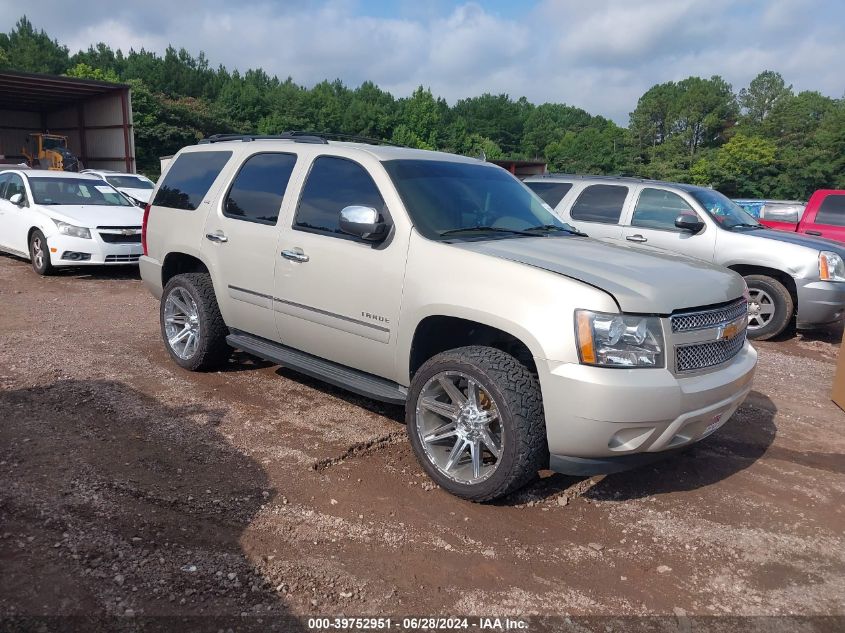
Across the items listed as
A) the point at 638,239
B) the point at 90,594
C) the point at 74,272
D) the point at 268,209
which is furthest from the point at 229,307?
the point at 74,272

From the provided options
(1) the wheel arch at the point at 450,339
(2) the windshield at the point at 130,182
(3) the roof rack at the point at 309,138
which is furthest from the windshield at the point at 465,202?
(2) the windshield at the point at 130,182

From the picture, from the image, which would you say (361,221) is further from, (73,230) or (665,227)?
(73,230)

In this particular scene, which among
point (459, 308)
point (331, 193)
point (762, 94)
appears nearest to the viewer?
point (459, 308)

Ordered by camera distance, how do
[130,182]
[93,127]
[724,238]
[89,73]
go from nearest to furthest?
[724,238] → [130,182] → [93,127] → [89,73]

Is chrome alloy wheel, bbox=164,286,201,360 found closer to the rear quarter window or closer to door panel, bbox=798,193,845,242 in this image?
door panel, bbox=798,193,845,242

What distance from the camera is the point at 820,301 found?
299 inches

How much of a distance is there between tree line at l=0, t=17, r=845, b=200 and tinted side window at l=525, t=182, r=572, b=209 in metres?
51.2

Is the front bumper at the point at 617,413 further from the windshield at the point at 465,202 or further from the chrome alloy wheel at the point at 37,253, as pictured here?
the chrome alloy wheel at the point at 37,253

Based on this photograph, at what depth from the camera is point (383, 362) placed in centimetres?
407

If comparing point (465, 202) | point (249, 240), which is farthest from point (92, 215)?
point (465, 202)

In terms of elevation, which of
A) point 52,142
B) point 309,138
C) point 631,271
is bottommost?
point 631,271

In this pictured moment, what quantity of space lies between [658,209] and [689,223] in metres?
0.70

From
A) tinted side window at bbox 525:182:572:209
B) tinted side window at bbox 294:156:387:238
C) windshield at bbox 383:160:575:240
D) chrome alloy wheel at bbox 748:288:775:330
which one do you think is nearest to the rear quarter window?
chrome alloy wheel at bbox 748:288:775:330

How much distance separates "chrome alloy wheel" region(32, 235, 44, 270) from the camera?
10125 mm
